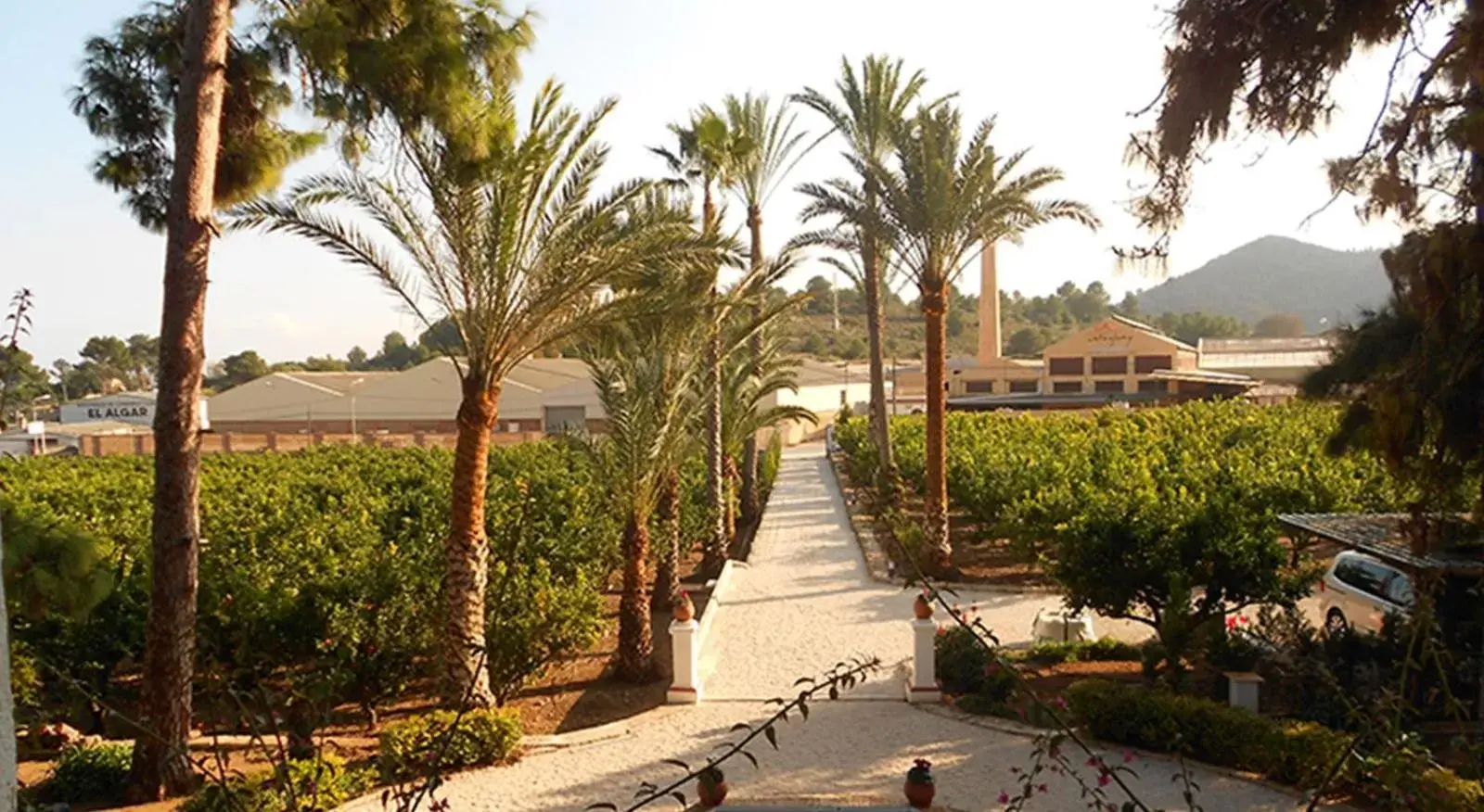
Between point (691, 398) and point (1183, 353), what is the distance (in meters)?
61.1

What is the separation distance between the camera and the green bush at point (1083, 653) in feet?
36.3

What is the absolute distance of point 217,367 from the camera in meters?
89.6

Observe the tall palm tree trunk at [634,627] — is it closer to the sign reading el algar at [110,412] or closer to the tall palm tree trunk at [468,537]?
the tall palm tree trunk at [468,537]

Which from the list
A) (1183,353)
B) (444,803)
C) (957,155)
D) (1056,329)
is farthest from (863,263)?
(1056,329)

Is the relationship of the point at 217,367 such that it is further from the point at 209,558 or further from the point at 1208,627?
the point at 1208,627

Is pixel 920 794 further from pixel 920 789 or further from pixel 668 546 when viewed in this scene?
pixel 668 546

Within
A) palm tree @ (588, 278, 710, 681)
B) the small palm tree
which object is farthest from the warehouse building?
palm tree @ (588, 278, 710, 681)

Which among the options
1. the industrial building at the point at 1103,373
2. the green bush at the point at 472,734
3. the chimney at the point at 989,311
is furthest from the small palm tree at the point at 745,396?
the chimney at the point at 989,311

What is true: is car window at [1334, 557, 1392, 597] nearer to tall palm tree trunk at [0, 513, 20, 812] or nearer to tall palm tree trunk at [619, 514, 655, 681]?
tall palm tree trunk at [619, 514, 655, 681]

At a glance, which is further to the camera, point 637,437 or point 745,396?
point 745,396

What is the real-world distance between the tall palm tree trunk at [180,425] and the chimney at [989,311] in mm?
59096

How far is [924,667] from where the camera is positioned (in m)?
9.88

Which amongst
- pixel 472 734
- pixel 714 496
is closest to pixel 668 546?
pixel 714 496

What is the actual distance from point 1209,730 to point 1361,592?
3604mm
